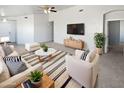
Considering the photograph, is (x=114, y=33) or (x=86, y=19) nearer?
(x=86, y=19)

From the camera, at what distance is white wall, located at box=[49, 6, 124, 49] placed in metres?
6.92

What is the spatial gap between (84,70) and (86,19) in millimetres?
5267

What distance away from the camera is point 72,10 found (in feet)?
29.1

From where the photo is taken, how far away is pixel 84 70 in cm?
302

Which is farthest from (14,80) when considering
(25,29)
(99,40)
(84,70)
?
(25,29)

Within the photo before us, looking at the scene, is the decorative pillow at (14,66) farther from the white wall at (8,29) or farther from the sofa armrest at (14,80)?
the white wall at (8,29)

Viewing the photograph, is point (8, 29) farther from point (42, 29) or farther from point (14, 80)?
point (14, 80)

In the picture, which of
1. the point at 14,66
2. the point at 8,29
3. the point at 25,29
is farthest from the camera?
the point at 8,29

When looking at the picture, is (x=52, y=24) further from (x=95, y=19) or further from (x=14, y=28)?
(x=95, y=19)

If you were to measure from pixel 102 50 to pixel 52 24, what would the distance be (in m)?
6.57

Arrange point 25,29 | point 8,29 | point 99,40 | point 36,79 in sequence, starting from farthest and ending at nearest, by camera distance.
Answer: point 8,29, point 25,29, point 99,40, point 36,79

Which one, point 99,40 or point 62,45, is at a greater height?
point 99,40

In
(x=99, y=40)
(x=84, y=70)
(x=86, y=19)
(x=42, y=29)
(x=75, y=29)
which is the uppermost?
(x=86, y=19)

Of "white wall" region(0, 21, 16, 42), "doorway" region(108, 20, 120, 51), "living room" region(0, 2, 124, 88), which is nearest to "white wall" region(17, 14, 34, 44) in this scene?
"living room" region(0, 2, 124, 88)
